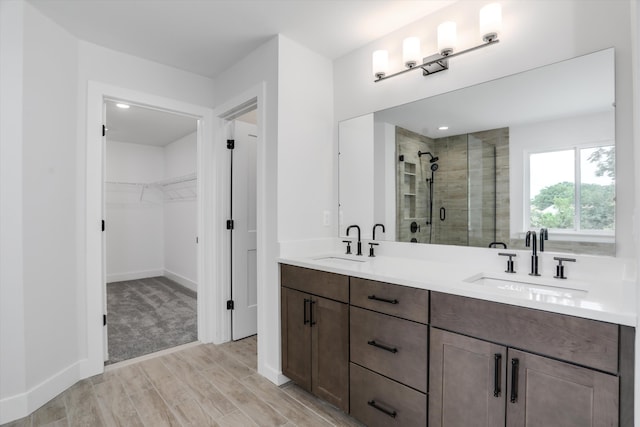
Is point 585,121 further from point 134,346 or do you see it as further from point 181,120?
point 181,120

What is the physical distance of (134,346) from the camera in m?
2.94

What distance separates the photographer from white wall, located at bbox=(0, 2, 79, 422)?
1.92 metres

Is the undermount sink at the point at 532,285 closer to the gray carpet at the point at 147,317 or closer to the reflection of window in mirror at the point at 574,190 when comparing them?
the reflection of window in mirror at the point at 574,190

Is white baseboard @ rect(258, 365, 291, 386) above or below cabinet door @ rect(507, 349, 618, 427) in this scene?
below

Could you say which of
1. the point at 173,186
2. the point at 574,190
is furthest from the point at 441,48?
the point at 173,186

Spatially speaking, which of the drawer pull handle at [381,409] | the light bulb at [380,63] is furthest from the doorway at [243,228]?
the drawer pull handle at [381,409]

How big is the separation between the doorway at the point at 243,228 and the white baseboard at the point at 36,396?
4.17 feet

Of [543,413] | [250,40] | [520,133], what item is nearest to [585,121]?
[520,133]

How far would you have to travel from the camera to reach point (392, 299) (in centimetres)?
160

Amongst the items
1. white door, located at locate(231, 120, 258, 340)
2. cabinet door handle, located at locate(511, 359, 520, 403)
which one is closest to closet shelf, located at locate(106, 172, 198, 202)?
white door, located at locate(231, 120, 258, 340)

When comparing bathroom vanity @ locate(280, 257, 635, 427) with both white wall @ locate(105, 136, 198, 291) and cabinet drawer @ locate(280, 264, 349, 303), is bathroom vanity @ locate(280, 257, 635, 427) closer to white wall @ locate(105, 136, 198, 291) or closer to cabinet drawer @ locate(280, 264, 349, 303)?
cabinet drawer @ locate(280, 264, 349, 303)

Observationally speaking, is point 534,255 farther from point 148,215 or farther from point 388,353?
point 148,215

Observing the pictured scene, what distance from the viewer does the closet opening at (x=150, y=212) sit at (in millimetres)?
4398

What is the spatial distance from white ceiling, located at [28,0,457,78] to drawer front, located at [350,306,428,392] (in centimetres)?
188
